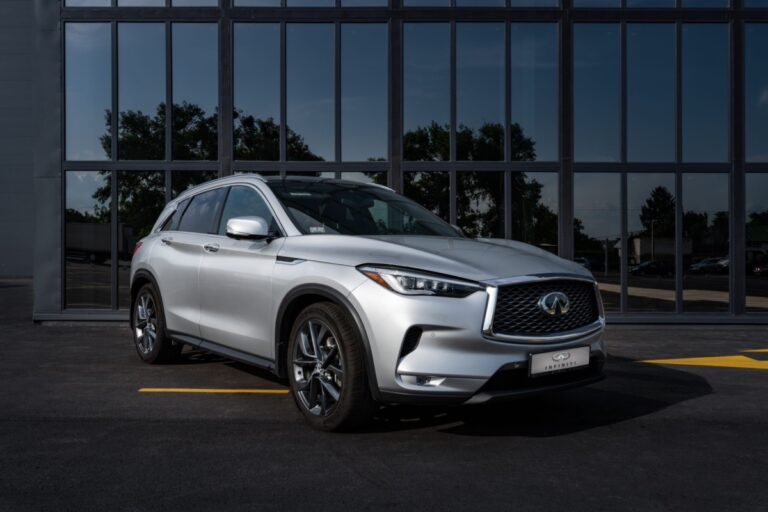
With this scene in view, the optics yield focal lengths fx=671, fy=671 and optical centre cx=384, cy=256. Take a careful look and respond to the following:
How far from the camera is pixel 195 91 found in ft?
39.4

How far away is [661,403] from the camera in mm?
5293

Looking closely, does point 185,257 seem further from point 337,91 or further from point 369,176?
point 337,91

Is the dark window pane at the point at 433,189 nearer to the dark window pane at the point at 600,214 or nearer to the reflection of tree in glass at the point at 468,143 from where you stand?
the reflection of tree in glass at the point at 468,143

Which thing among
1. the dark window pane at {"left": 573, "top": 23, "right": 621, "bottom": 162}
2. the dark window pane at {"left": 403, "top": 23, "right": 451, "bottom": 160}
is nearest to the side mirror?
the dark window pane at {"left": 403, "top": 23, "right": 451, "bottom": 160}

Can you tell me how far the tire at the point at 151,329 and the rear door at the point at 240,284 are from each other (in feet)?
3.59

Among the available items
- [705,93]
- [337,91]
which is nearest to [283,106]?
[337,91]

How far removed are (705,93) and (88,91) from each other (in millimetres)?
11088

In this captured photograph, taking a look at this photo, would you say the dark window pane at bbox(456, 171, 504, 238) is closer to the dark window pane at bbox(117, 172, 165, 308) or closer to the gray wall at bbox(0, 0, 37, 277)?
the dark window pane at bbox(117, 172, 165, 308)

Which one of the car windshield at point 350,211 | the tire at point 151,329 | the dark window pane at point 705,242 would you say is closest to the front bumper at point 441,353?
the car windshield at point 350,211

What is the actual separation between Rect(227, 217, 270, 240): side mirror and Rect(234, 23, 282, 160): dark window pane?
24.7 ft

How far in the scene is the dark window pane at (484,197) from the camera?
12078mm

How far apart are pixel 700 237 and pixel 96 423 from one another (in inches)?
425

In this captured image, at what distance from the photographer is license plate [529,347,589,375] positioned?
3.97 m

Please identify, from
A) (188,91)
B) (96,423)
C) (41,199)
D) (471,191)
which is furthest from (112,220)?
(96,423)
